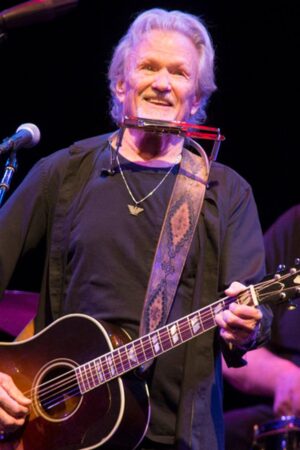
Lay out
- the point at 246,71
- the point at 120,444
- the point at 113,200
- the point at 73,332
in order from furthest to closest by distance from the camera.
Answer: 1. the point at 246,71
2. the point at 113,200
3. the point at 73,332
4. the point at 120,444

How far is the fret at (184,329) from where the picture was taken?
2.75m

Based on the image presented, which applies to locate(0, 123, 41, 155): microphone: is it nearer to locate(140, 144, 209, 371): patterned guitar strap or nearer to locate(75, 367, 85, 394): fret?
locate(140, 144, 209, 371): patterned guitar strap

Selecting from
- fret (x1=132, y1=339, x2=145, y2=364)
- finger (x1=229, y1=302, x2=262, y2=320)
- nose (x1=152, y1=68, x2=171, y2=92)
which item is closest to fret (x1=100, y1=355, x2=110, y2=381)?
fret (x1=132, y1=339, x2=145, y2=364)

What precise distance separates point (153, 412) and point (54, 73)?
288cm

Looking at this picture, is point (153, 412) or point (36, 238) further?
point (36, 238)

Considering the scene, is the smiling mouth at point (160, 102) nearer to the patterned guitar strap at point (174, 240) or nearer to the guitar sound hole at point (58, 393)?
the patterned guitar strap at point (174, 240)

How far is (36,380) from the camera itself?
2979 mm

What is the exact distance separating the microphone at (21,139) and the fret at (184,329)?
34.2 inches

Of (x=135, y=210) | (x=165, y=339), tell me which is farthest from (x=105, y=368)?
(x=135, y=210)

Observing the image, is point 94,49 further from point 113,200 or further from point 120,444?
point 120,444

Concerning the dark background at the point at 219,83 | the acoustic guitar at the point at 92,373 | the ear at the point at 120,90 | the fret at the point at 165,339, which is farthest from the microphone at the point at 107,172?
the dark background at the point at 219,83

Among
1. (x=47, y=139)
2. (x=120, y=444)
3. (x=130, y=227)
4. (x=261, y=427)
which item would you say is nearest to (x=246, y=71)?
(x=47, y=139)

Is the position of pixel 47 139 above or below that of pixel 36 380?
above

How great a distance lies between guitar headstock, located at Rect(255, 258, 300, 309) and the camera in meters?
2.62
